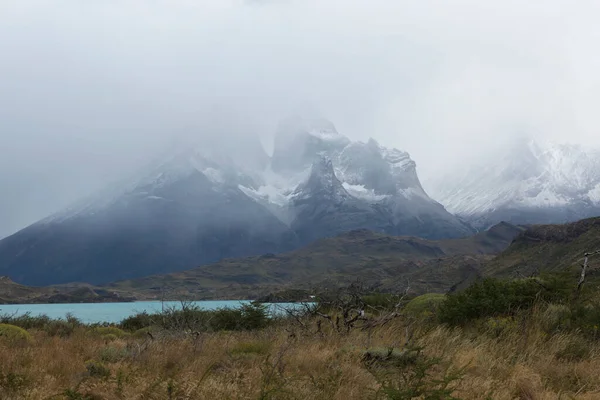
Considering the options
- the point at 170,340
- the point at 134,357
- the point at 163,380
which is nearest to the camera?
the point at 163,380

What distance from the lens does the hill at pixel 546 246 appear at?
307 feet

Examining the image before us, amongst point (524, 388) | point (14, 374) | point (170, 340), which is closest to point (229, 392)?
point (14, 374)

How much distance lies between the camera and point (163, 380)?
24.1 feet

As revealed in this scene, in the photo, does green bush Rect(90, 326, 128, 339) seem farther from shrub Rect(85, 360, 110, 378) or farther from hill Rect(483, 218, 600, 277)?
hill Rect(483, 218, 600, 277)

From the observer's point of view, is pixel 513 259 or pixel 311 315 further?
pixel 513 259

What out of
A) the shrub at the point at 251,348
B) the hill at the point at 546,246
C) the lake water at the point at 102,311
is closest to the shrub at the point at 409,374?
the shrub at the point at 251,348

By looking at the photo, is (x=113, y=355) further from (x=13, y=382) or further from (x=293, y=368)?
(x=293, y=368)

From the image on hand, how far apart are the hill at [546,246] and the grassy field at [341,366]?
83233mm

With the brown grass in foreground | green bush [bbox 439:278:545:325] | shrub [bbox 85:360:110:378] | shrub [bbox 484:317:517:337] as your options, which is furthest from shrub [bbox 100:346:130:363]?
green bush [bbox 439:278:545:325]

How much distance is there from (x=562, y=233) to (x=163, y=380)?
125588 millimetres

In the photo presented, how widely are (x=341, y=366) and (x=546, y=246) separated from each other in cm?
12025

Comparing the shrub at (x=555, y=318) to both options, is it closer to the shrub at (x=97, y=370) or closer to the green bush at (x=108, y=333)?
the shrub at (x=97, y=370)

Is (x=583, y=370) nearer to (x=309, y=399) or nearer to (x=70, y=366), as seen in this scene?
(x=309, y=399)

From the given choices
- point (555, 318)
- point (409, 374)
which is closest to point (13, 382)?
point (409, 374)
